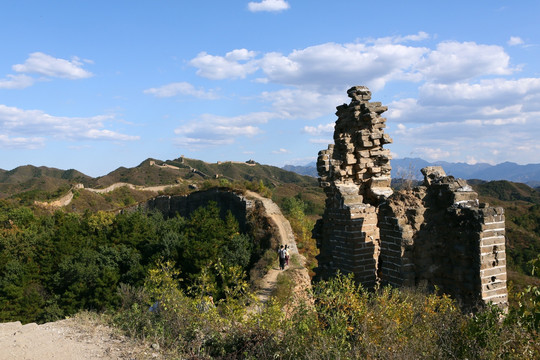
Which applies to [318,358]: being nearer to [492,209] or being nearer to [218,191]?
[492,209]

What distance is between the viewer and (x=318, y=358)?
2771 mm

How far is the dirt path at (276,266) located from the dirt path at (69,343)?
4.38 m

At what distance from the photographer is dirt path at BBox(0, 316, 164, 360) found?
490 centimetres

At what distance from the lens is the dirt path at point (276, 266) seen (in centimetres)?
1234

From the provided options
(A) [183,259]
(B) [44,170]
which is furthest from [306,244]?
(B) [44,170]

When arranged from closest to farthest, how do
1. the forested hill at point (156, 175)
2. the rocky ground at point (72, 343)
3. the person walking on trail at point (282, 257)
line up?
the rocky ground at point (72, 343), the person walking on trail at point (282, 257), the forested hill at point (156, 175)

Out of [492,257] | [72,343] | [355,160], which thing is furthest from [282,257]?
[492,257]

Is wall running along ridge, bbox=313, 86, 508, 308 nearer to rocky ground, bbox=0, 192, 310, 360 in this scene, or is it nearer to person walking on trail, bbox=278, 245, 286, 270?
rocky ground, bbox=0, 192, 310, 360

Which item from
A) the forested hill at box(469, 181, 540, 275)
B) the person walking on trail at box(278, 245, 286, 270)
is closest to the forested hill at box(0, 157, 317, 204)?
the forested hill at box(469, 181, 540, 275)

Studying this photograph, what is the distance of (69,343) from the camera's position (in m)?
5.55

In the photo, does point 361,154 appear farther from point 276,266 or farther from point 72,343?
point 276,266

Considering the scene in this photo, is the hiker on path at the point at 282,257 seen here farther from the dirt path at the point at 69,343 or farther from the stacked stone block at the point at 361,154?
the dirt path at the point at 69,343

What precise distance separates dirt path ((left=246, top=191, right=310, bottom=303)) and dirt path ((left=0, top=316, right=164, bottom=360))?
4375 mm

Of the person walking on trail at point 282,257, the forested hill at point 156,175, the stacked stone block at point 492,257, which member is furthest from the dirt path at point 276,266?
the forested hill at point 156,175
